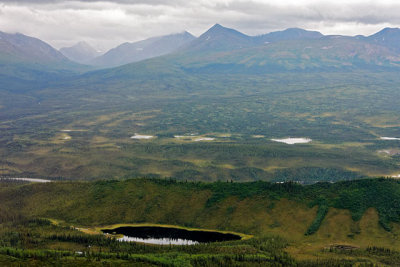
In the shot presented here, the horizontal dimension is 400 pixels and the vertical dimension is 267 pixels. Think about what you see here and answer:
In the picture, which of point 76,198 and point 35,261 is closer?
point 35,261

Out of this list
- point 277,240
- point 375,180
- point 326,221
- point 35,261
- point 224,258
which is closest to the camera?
point 35,261

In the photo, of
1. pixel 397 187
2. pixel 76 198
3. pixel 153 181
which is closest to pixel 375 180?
pixel 397 187

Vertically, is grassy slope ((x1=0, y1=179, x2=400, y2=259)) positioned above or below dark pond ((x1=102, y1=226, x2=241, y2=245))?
above

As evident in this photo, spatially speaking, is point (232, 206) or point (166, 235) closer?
point (166, 235)

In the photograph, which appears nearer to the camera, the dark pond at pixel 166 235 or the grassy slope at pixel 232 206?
the grassy slope at pixel 232 206

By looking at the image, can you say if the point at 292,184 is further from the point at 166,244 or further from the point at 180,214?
the point at 166,244

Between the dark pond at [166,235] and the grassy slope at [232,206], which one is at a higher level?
the grassy slope at [232,206]

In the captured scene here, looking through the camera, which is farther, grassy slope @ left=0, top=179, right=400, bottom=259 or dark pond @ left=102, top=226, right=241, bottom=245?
dark pond @ left=102, top=226, right=241, bottom=245

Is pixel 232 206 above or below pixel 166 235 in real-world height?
above
